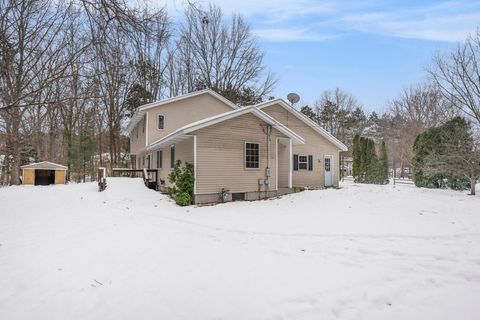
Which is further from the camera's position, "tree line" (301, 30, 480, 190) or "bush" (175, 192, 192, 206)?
"tree line" (301, 30, 480, 190)

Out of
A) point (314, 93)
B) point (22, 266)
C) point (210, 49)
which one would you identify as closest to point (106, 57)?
point (22, 266)

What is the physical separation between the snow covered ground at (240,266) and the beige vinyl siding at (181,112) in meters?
9.04

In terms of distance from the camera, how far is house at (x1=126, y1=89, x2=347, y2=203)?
12.0m

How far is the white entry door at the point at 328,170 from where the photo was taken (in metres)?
18.6

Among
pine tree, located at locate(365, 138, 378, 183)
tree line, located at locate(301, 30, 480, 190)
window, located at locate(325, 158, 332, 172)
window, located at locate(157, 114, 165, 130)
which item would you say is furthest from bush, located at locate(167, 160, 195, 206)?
pine tree, located at locate(365, 138, 378, 183)

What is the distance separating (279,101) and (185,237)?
12.2 metres

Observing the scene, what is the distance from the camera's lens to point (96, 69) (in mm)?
6035

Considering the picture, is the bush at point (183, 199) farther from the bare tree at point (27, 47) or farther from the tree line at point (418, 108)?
the tree line at point (418, 108)

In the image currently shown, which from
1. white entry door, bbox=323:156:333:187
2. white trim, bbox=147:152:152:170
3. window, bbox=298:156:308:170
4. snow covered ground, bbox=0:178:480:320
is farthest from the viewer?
white trim, bbox=147:152:152:170

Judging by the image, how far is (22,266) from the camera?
4.23 meters

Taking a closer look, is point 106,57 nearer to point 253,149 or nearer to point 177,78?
point 253,149

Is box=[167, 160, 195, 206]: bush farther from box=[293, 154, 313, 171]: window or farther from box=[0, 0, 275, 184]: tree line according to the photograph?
box=[293, 154, 313, 171]: window

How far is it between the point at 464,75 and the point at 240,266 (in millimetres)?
16890

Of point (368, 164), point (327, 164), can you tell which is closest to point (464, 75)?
point (327, 164)
